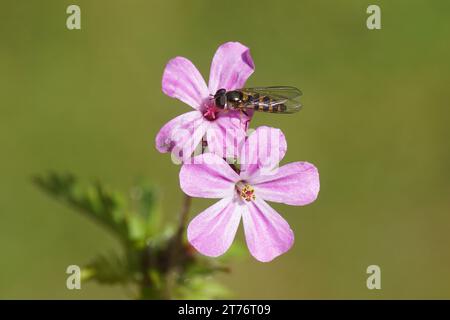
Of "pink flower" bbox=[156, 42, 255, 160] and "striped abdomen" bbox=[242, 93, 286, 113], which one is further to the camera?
"striped abdomen" bbox=[242, 93, 286, 113]

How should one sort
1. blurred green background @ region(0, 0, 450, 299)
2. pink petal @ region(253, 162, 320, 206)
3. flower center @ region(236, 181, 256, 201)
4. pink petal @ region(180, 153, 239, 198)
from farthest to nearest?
1. blurred green background @ region(0, 0, 450, 299)
2. flower center @ region(236, 181, 256, 201)
3. pink petal @ region(253, 162, 320, 206)
4. pink petal @ region(180, 153, 239, 198)

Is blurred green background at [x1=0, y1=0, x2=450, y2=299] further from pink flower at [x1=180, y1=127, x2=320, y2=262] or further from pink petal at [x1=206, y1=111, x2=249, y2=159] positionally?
pink petal at [x1=206, y1=111, x2=249, y2=159]

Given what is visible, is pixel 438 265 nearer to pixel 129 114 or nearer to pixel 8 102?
pixel 129 114

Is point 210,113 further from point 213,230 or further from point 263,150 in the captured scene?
point 213,230

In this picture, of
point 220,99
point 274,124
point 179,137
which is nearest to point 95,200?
point 179,137

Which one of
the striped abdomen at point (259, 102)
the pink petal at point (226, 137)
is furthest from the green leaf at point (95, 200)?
the striped abdomen at point (259, 102)

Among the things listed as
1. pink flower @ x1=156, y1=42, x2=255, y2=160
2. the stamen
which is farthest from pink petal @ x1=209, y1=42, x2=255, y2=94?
the stamen
